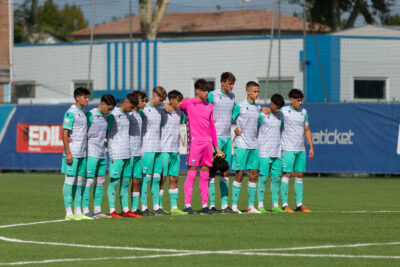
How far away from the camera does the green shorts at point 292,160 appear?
46.8ft

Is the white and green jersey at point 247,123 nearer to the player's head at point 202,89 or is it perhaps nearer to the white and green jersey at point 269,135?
the white and green jersey at point 269,135

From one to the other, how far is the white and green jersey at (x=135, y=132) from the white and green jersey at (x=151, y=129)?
0.11m

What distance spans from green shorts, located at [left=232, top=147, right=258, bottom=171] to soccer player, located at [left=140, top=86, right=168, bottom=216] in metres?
1.28

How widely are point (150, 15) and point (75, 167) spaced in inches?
A: 1148

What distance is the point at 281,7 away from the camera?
32.6 meters

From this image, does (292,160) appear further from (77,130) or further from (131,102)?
(77,130)

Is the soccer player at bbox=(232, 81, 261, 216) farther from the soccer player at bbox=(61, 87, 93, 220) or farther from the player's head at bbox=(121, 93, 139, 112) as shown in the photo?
the soccer player at bbox=(61, 87, 93, 220)

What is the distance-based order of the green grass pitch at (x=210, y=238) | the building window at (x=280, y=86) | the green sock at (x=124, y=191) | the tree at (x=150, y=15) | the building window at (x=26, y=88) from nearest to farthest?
1. the green grass pitch at (x=210, y=238)
2. the green sock at (x=124, y=191)
3. the building window at (x=280, y=86)
4. the tree at (x=150, y=15)
5. the building window at (x=26, y=88)

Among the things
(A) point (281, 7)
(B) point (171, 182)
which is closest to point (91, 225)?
(B) point (171, 182)

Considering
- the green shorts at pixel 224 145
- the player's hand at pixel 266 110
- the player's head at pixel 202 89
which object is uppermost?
the player's head at pixel 202 89

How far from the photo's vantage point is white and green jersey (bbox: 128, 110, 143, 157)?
1351 cm

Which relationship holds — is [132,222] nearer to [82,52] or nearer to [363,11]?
[363,11]

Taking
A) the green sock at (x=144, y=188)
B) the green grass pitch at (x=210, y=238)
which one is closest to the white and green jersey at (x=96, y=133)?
the green sock at (x=144, y=188)

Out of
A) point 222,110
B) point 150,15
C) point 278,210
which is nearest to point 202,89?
point 222,110
